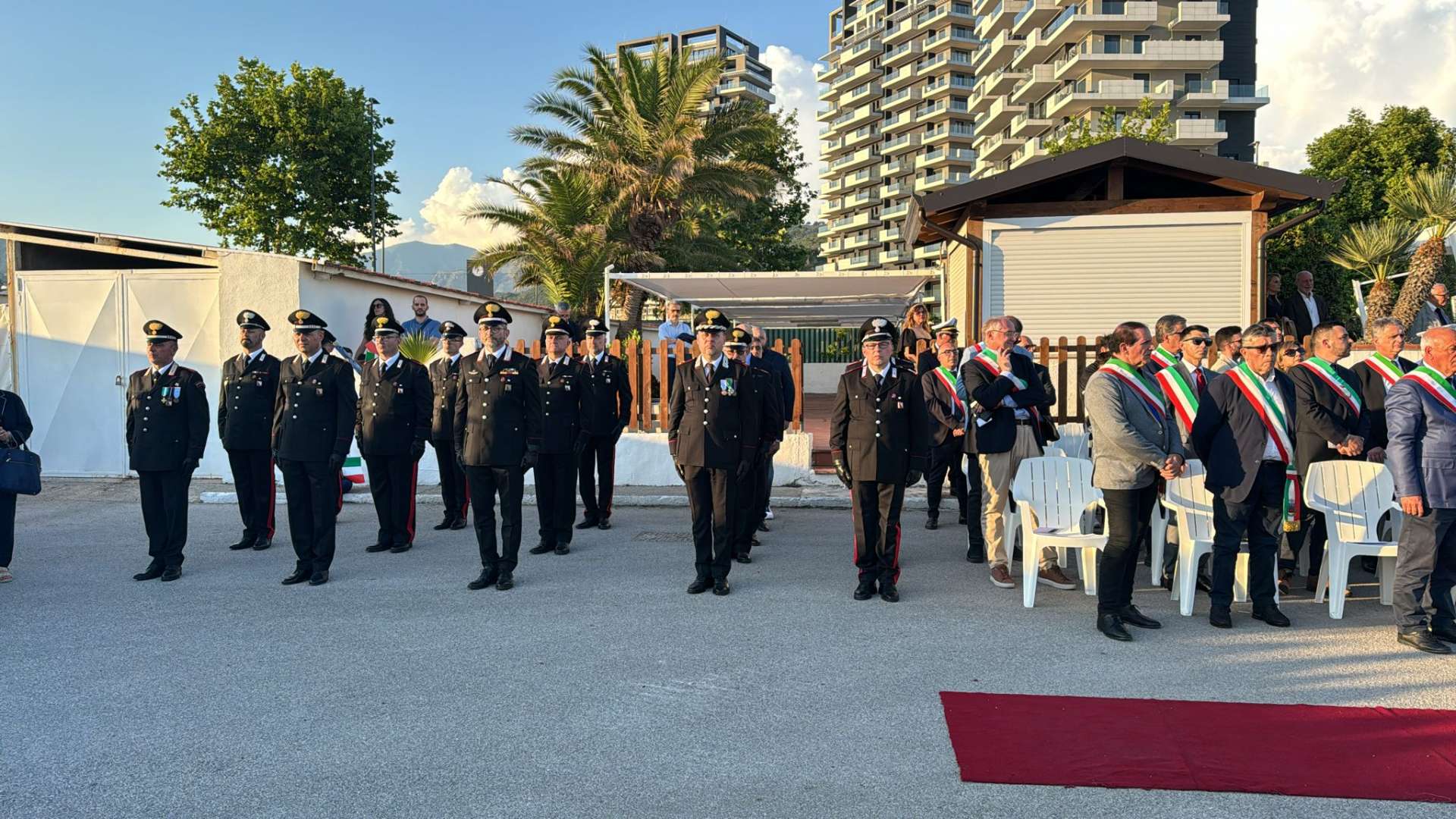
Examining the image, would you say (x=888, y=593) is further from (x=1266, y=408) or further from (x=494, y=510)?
(x=494, y=510)

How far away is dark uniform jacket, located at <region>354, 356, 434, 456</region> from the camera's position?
8539 mm

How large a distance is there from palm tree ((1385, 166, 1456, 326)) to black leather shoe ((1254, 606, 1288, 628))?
50.3 feet

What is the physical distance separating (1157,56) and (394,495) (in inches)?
2644

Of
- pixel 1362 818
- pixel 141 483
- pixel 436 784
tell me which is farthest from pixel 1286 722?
pixel 141 483

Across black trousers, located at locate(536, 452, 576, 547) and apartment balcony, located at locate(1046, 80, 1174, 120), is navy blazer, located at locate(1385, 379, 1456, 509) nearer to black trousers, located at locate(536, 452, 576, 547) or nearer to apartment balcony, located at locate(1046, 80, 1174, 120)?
black trousers, located at locate(536, 452, 576, 547)

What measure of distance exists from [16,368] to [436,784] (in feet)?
44.5

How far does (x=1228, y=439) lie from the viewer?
5887mm

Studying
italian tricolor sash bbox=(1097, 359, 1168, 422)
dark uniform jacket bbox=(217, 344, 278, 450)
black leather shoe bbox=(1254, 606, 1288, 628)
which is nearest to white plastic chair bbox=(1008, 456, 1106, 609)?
italian tricolor sash bbox=(1097, 359, 1168, 422)

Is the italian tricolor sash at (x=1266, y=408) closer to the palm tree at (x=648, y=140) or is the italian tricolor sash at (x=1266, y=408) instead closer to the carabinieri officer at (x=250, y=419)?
the carabinieri officer at (x=250, y=419)

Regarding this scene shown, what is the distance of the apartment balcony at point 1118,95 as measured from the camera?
61906mm

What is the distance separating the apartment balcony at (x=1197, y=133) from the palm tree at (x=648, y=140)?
4862 cm

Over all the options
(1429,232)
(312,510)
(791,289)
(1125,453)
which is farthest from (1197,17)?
(312,510)

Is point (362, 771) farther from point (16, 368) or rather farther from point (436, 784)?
point (16, 368)

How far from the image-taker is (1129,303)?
1328 centimetres
